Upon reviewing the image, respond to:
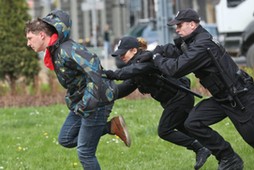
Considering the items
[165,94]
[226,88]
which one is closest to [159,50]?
[165,94]

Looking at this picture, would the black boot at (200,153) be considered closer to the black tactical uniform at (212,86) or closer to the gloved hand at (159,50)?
the black tactical uniform at (212,86)

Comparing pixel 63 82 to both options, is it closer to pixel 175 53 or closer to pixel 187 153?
pixel 175 53

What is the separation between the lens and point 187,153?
8328 mm

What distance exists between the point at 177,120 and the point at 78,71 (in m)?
1.59

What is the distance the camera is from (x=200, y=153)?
7.19 metres

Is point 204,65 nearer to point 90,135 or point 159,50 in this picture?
point 159,50

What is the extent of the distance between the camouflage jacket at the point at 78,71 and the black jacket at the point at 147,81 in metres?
0.28

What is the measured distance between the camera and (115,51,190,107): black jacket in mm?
6324

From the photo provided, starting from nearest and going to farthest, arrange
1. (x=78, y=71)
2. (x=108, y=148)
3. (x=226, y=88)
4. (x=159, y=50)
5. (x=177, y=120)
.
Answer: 1. (x=78, y=71)
2. (x=226, y=88)
3. (x=159, y=50)
4. (x=177, y=120)
5. (x=108, y=148)

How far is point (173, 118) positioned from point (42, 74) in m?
8.88

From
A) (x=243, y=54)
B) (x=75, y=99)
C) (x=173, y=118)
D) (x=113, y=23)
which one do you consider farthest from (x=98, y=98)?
(x=113, y=23)

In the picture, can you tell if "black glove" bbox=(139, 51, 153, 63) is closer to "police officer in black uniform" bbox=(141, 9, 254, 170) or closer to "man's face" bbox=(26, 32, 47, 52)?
"police officer in black uniform" bbox=(141, 9, 254, 170)

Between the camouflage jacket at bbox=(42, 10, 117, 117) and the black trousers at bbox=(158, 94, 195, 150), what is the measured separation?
1084 mm

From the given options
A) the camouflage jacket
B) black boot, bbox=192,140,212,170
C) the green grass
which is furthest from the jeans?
the green grass
